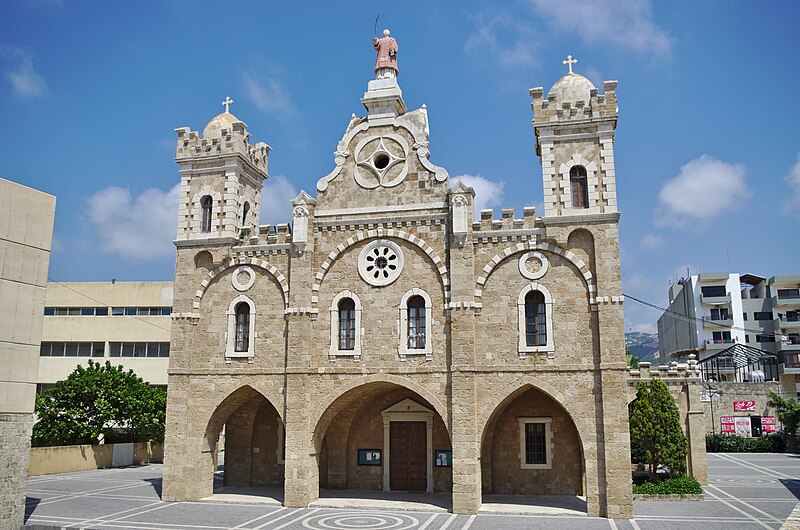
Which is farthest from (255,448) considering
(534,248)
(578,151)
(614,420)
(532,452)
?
(578,151)

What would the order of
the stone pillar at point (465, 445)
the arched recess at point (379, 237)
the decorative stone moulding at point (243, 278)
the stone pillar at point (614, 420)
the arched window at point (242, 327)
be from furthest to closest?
1. the decorative stone moulding at point (243, 278)
2. the arched window at point (242, 327)
3. the arched recess at point (379, 237)
4. the stone pillar at point (465, 445)
5. the stone pillar at point (614, 420)

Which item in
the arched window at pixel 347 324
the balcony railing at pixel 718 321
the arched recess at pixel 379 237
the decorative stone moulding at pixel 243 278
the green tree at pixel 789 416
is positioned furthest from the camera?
the balcony railing at pixel 718 321

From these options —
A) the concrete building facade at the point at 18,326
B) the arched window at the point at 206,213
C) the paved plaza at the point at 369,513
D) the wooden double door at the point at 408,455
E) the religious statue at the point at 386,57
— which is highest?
the religious statue at the point at 386,57

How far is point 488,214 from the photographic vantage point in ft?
79.8

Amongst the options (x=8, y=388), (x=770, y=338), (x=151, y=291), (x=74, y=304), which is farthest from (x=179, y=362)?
(x=770, y=338)

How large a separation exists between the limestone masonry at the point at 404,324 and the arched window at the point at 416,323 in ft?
0.27

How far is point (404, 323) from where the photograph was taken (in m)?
24.4

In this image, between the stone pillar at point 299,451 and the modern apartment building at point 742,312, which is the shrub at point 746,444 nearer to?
the modern apartment building at point 742,312

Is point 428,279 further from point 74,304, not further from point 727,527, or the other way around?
point 74,304

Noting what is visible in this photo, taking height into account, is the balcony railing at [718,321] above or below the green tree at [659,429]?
above

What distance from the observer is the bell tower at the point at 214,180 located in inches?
1051

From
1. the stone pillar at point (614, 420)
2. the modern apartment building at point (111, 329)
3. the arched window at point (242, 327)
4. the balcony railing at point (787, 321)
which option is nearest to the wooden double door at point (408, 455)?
the arched window at point (242, 327)

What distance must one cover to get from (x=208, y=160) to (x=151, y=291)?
25.2 m

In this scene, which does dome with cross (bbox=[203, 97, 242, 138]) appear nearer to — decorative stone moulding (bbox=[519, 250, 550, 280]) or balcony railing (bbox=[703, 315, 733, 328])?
decorative stone moulding (bbox=[519, 250, 550, 280])
